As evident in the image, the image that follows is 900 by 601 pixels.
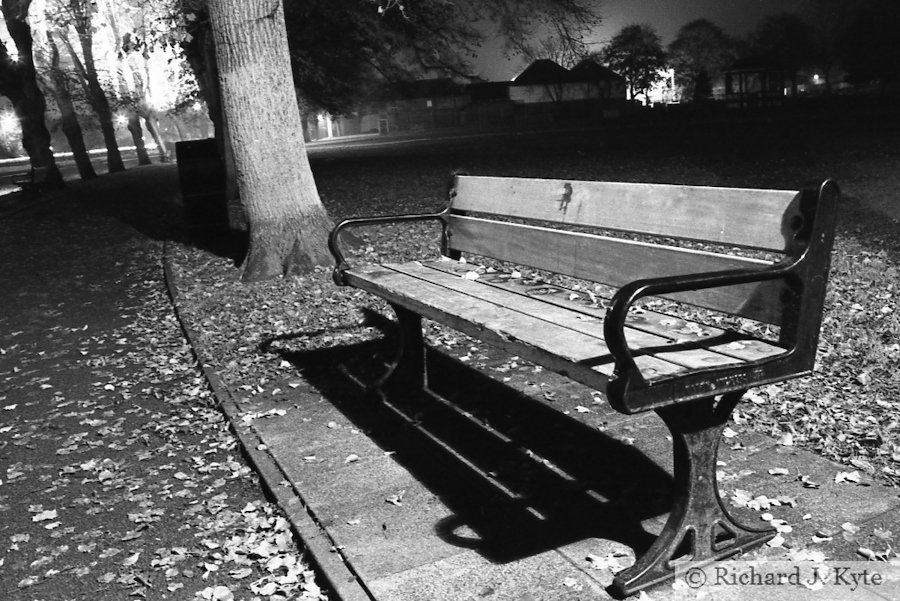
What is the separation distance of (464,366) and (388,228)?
599 cm

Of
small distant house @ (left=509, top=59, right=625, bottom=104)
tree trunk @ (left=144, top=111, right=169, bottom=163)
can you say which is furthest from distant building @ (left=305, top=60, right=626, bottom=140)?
tree trunk @ (left=144, top=111, right=169, bottom=163)

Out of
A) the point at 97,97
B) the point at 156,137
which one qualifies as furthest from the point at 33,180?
the point at 156,137

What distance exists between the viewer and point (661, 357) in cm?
276

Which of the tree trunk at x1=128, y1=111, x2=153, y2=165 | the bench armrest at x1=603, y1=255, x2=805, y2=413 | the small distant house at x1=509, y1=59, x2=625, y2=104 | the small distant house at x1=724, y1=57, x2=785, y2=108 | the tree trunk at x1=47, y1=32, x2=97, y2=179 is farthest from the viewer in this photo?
the small distant house at x1=509, y1=59, x2=625, y2=104

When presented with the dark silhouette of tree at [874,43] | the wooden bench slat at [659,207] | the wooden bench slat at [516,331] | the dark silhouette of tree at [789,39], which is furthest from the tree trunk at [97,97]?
the dark silhouette of tree at [789,39]

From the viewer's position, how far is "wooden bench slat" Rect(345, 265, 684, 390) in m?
2.70

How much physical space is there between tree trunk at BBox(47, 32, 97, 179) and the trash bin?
23.9 m

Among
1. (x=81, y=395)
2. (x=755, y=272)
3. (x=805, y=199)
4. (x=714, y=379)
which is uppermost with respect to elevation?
(x=805, y=199)

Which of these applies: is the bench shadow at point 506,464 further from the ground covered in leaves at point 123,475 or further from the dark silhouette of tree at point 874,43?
the dark silhouette of tree at point 874,43

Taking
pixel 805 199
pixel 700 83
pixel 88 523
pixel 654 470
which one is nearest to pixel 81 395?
pixel 88 523

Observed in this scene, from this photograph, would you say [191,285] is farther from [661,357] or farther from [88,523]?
[661,357]

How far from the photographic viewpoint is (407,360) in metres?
4.91

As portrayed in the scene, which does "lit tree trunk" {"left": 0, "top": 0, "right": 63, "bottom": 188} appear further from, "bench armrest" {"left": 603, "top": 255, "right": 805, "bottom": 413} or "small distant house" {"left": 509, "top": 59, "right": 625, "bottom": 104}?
"small distant house" {"left": 509, "top": 59, "right": 625, "bottom": 104}

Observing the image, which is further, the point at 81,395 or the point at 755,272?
the point at 81,395
